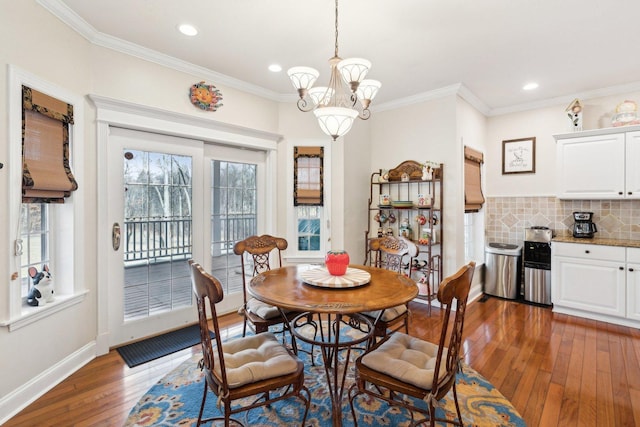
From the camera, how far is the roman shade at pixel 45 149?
6.61ft

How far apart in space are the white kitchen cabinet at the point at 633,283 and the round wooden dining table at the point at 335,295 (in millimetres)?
2763

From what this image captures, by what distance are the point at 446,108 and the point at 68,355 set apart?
4315mm

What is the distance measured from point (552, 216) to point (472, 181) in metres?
1.16

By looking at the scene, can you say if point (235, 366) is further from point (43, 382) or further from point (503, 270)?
point (503, 270)

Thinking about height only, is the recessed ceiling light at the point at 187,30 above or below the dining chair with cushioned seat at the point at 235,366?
above

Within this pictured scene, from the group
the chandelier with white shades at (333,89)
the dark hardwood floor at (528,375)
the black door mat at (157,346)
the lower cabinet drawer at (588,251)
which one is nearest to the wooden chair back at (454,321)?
the dark hardwood floor at (528,375)

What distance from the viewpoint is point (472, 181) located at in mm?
4125

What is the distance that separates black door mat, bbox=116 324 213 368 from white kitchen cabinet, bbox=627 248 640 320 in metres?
4.34

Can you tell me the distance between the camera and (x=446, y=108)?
3.69 metres

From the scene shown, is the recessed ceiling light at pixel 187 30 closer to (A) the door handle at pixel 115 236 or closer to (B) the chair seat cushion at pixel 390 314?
(A) the door handle at pixel 115 236

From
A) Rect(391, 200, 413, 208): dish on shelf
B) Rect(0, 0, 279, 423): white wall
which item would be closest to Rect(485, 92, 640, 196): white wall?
Rect(391, 200, 413, 208): dish on shelf

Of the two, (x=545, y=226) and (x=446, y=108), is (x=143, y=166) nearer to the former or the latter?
(x=446, y=108)

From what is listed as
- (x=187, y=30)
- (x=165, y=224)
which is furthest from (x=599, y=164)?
(x=165, y=224)

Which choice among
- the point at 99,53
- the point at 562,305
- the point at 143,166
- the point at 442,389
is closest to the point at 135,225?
the point at 143,166
